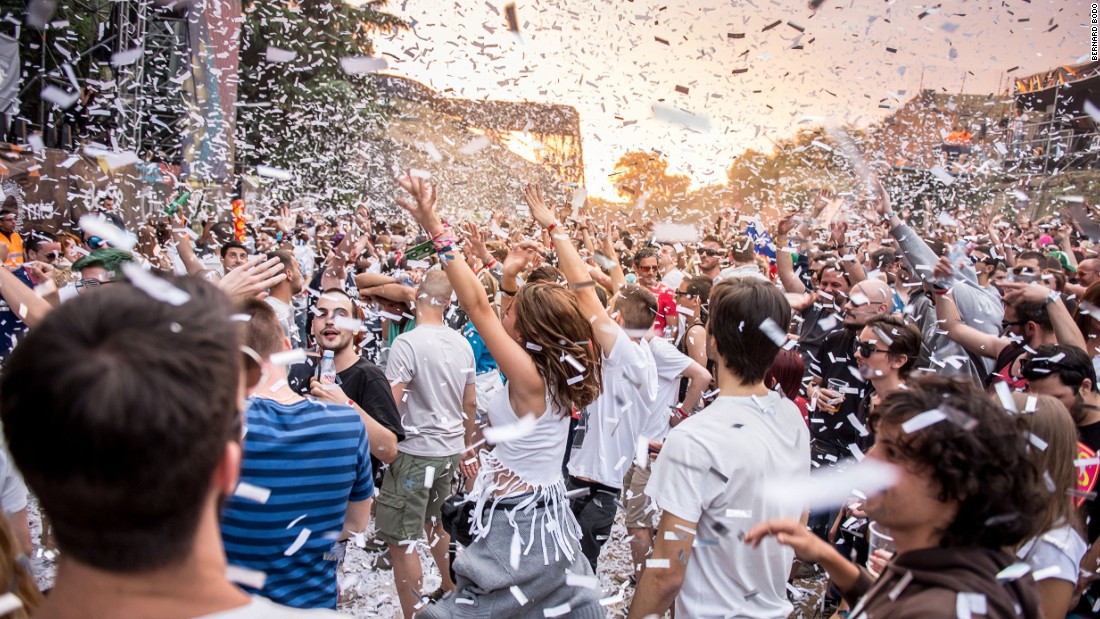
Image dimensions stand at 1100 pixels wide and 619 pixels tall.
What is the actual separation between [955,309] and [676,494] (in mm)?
3664

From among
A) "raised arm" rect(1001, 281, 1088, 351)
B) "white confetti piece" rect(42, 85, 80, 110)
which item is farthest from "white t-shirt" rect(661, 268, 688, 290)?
"white confetti piece" rect(42, 85, 80, 110)

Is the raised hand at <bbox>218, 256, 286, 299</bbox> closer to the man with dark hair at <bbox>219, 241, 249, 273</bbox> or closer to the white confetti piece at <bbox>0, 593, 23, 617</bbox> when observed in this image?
the white confetti piece at <bbox>0, 593, 23, 617</bbox>

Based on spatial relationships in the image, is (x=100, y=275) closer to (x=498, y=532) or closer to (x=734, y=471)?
(x=498, y=532)

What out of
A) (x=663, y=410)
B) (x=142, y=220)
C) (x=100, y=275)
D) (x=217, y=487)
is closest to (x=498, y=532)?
(x=217, y=487)

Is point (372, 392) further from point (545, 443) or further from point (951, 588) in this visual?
point (951, 588)

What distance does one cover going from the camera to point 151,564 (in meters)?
1.07

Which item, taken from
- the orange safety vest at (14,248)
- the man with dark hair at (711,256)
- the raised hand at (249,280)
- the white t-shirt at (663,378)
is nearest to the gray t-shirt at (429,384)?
the white t-shirt at (663,378)

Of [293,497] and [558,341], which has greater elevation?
[558,341]

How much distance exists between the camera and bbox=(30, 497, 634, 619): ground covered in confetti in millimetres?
4758

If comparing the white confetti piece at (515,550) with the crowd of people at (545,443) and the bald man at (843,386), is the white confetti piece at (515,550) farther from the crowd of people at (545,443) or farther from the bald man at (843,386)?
the bald man at (843,386)

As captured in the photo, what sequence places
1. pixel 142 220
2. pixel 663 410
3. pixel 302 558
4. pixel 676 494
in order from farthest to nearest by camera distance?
pixel 142 220 → pixel 663 410 → pixel 302 558 → pixel 676 494

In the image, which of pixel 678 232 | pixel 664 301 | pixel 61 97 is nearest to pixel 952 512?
pixel 664 301

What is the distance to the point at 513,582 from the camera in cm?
273

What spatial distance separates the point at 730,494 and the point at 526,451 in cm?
85
